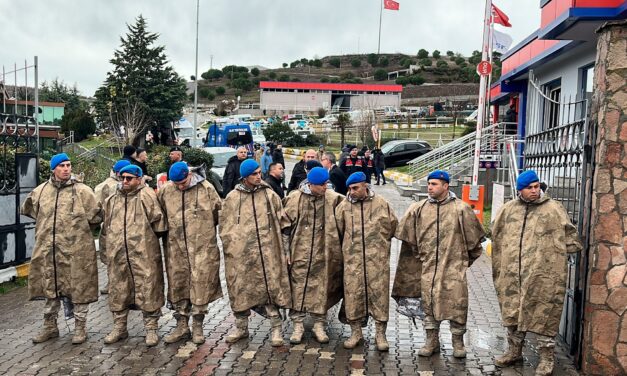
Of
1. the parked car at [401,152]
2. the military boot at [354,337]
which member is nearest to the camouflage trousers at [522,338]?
the military boot at [354,337]

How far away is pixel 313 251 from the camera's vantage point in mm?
6156

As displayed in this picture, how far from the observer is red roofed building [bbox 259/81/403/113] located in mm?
66938

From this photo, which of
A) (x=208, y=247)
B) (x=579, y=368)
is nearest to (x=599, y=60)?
(x=579, y=368)

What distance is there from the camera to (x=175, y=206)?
20.2 ft

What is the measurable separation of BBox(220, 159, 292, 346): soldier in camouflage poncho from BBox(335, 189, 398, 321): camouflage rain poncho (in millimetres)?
648

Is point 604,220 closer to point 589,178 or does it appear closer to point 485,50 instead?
point 589,178

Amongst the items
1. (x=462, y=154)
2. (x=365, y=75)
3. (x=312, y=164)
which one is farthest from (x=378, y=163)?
(x=365, y=75)

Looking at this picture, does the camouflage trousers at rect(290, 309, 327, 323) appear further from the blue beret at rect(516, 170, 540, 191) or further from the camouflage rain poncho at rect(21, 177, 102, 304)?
the blue beret at rect(516, 170, 540, 191)

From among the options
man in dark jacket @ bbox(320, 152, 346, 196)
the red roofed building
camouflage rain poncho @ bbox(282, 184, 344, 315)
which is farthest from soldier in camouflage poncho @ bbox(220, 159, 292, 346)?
the red roofed building

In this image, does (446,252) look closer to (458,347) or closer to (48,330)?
(458,347)

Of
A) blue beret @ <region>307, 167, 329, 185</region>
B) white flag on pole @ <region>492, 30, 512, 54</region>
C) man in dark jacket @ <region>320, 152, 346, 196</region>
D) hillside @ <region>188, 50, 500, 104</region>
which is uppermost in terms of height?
hillside @ <region>188, 50, 500, 104</region>

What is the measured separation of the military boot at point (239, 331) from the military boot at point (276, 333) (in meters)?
0.29

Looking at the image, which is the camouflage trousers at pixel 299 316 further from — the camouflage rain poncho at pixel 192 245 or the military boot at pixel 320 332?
the camouflage rain poncho at pixel 192 245

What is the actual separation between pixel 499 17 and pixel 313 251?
11936 millimetres
